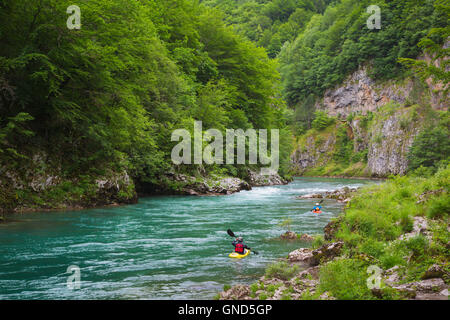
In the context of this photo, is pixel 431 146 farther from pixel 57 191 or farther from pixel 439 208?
pixel 57 191

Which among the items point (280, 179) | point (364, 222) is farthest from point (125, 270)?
point (280, 179)

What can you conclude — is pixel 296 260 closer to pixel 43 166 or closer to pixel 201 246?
pixel 201 246

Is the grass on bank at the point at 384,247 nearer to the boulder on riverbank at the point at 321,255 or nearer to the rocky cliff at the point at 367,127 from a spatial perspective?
the boulder on riverbank at the point at 321,255

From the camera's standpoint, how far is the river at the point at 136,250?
6.71m

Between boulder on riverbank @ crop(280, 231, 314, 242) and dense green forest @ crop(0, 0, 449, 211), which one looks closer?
boulder on riverbank @ crop(280, 231, 314, 242)

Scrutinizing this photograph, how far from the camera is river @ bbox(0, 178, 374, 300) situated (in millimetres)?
6715

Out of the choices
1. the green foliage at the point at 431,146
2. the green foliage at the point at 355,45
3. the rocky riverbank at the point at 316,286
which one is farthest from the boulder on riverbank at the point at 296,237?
the green foliage at the point at 355,45

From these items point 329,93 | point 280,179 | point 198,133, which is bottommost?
point 280,179

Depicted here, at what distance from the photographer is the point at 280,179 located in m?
43.4

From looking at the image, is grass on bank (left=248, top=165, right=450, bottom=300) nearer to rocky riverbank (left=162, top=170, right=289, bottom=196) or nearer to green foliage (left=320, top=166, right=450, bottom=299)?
green foliage (left=320, top=166, right=450, bottom=299)

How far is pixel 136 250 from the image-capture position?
9836 millimetres

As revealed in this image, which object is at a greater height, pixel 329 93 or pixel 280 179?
pixel 329 93

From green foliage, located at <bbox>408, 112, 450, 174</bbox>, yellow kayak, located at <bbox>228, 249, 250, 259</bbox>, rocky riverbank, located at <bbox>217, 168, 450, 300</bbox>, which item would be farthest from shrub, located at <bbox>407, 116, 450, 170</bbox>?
yellow kayak, located at <bbox>228, 249, 250, 259</bbox>
